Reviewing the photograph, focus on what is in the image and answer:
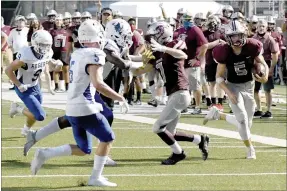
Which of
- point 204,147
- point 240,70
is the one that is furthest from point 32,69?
point 240,70

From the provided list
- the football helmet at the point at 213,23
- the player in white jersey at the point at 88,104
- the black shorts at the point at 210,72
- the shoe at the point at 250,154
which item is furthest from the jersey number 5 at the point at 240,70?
the football helmet at the point at 213,23

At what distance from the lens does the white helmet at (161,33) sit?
1127cm

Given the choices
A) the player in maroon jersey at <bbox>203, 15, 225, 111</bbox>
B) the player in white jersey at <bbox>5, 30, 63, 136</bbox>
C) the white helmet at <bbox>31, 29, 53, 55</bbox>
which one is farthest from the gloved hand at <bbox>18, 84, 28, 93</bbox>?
the player in maroon jersey at <bbox>203, 15, 225, 111</bbox>

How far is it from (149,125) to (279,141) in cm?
283

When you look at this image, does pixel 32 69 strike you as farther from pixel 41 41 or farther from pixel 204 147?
pixel 204 147

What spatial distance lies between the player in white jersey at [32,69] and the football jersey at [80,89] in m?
2.63

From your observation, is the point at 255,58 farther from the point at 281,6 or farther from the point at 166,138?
the point at 281,6

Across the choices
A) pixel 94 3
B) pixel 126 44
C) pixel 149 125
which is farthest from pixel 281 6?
pixel 126 44

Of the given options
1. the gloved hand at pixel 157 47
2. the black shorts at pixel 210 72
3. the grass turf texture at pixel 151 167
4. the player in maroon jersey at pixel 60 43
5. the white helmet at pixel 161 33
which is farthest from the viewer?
the player in maroon jersey at pixel 60 43

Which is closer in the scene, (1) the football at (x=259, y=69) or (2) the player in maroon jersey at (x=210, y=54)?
(1) the football at (x=259, y=69)

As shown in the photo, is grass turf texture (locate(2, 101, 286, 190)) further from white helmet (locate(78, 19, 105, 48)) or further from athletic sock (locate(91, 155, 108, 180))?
white helmet (locate(78, 19, 105, 48))

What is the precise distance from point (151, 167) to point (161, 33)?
152 centimetres

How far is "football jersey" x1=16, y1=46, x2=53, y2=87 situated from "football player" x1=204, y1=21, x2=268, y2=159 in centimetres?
223

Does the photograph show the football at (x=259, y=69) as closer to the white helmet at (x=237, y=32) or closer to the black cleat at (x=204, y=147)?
the white helmet at (x=237, y=32)
